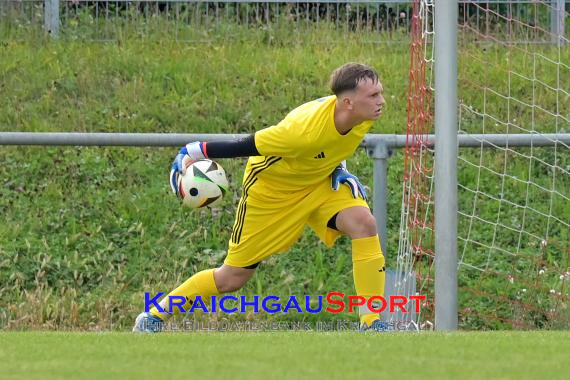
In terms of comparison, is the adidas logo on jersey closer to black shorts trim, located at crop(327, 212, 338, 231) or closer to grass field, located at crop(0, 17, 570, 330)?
black shorts trim, located at crop(327, 212, 338, 231)

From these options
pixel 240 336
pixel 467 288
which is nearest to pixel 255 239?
pixel 240 336

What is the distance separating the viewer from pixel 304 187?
8523 millimetres

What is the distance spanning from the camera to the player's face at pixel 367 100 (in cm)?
830

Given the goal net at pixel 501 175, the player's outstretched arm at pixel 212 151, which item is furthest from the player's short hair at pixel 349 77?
the goal net at pixel 501 175

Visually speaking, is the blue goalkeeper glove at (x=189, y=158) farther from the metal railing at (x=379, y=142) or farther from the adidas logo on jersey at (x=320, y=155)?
the metal railing at (x=379, y=142)

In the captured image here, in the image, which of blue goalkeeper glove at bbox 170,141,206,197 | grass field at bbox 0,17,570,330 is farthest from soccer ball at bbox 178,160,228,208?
grass field at bbox 0,17,570,330

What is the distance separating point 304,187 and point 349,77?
2.27 ft

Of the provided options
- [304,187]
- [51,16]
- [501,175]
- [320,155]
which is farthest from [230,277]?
[51,16]

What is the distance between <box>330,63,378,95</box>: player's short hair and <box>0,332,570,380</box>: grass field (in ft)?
5.48

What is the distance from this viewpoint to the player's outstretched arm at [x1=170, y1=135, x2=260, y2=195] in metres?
8.19

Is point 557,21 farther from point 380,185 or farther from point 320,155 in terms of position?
point 320,155

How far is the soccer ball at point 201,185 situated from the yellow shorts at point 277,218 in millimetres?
341

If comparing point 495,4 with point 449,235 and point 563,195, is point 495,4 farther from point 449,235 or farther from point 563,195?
point 449,235

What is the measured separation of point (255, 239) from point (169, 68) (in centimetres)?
530
